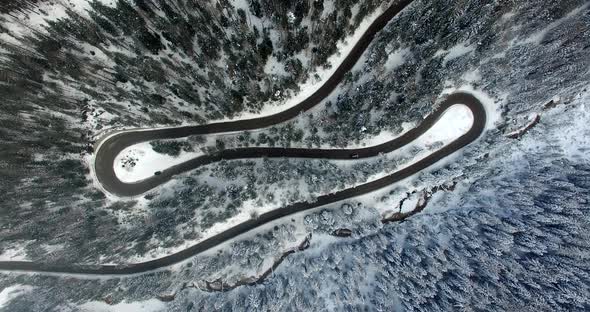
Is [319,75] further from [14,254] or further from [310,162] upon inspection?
[14,254]

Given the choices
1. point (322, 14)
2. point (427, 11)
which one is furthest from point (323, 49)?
point (427, 11)

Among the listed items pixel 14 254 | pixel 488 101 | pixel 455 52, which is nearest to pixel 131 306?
pixel 14 254

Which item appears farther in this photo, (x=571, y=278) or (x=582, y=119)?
(x=582, y=119)

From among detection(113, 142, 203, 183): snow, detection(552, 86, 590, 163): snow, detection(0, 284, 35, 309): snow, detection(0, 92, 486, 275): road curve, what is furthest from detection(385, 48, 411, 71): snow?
detection(0, 284, 35, 309): snow

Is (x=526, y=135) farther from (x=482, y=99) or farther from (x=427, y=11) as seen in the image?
(x=427, y=11)

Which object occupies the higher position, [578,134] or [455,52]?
[455,52]
